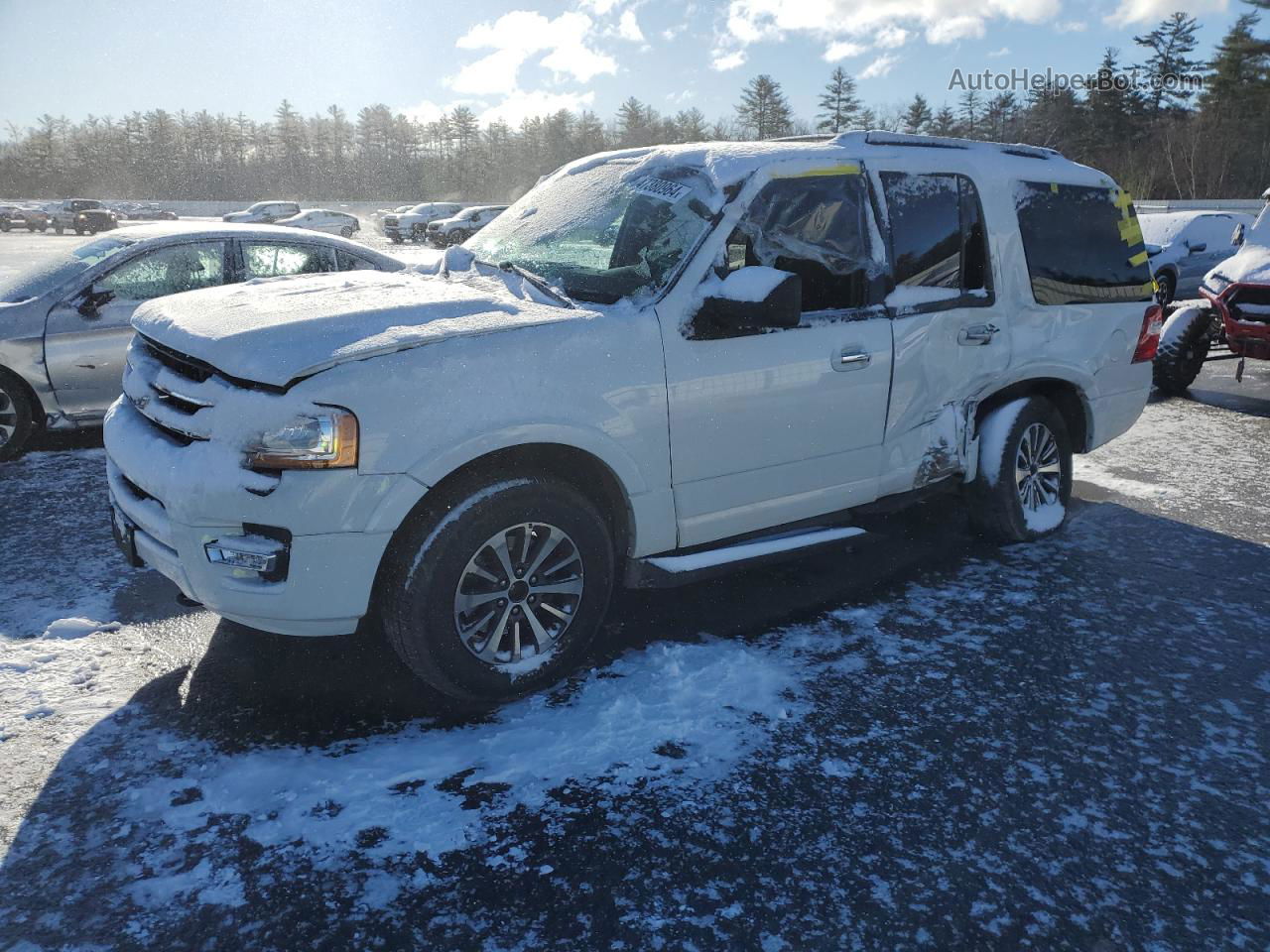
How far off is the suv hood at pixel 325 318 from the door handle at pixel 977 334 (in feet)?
6.68

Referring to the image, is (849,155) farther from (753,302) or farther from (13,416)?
(13,416)

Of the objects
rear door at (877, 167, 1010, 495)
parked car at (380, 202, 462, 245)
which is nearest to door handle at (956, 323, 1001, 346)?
rear door at (877, 167, 1010, 495)

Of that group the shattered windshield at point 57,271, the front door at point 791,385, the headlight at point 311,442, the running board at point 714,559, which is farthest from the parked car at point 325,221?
the headlight at point 311,442

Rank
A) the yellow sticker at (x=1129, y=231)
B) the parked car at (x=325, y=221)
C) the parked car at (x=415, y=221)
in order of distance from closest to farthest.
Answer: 1. the yellow sticker at (x=1129, y=231)
2. the parked car at (x=415, y=221)
3. the parked car at (x=325, y=221)

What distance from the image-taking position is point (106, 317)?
6.48 meters

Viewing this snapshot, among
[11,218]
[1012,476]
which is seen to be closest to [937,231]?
[1012,476]

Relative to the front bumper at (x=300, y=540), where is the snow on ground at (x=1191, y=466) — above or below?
below

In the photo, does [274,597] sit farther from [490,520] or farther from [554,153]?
[554,153]

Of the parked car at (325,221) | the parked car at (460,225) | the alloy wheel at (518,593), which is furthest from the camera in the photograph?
the parked car at (325,221)

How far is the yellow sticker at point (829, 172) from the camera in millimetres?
3848

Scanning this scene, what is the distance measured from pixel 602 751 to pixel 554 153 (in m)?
106

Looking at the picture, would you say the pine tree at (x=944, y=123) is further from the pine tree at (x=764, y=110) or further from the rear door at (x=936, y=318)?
the rear door at (x=936, y=318)

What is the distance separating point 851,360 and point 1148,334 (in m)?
2.42

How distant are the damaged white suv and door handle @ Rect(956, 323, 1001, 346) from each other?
17 millimetres
